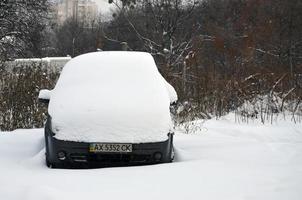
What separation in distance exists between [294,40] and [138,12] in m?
11.0

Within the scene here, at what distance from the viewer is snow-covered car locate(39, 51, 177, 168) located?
556cm

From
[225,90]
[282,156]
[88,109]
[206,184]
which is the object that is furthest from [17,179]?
[225,90]

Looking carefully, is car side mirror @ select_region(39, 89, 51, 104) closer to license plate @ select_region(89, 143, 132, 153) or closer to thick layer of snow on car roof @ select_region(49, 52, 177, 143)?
thick layer of snow on car roof @ select_region(49, 52, 177, 143)

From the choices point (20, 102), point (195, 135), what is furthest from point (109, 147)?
point (20, 102)

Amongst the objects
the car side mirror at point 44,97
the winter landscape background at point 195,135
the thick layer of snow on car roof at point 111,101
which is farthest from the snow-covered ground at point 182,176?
the car side mirror at point 44,97

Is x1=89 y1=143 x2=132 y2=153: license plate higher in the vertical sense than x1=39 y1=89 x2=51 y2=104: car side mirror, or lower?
lower

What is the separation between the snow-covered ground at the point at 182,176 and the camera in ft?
14.1

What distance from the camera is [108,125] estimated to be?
5633 mm

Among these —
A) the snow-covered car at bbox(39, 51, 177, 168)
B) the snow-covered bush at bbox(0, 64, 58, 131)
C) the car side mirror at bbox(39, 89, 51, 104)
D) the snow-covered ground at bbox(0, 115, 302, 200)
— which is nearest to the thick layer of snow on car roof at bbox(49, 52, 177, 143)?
the snow-covered car at bbox(39, 51, 177, 168)

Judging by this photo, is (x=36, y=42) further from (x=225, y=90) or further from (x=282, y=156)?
(x=282, y=156)

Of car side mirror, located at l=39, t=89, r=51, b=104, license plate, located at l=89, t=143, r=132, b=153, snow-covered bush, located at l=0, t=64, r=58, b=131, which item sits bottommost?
snow-covered bush, located at l=0, t=64, r=58, b=131

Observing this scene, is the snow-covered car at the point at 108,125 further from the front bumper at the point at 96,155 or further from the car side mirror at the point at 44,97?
the car side mirror at the point at 44,97

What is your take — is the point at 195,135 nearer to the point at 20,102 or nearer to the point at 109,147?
the point at 109,147

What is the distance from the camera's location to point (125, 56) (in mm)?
7094
